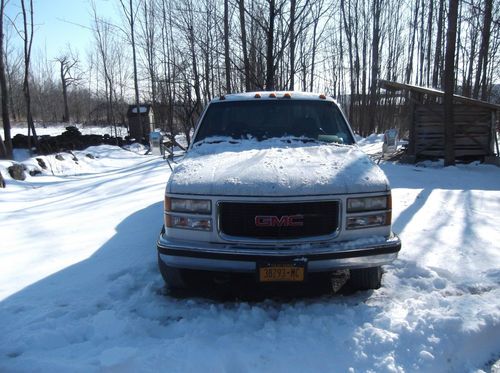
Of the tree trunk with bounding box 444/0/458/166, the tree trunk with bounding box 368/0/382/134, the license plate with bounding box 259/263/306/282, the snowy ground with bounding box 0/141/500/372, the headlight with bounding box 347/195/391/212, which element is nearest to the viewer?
the snowy ground with bounding box 0/141/500/372

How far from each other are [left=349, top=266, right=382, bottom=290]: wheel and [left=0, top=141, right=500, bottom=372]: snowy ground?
87mm

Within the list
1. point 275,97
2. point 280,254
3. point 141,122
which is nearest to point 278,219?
point 280,254

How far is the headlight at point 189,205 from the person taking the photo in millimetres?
3209

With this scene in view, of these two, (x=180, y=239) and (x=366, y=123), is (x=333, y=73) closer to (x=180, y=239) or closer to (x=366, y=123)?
(x=366, y=123)

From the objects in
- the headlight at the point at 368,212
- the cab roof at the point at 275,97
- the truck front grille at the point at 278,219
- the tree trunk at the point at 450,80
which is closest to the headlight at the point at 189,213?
the truck front grille at the point at 278,219

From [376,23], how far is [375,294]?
92.9 ft

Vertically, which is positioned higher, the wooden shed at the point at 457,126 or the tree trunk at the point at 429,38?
the tree trunk at the point at 429,38

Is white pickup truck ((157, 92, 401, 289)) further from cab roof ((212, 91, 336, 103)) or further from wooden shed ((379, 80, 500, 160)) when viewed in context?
wooden shed ((379, 80, 500, 160))

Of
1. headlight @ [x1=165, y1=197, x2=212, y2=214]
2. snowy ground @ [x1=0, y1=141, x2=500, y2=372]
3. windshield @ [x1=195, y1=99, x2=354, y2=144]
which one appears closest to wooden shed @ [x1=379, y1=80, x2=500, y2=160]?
snowy ground @ [x1=0, y1=141, x2=500, y2=372]

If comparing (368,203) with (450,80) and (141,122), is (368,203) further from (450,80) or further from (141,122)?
(141,122)

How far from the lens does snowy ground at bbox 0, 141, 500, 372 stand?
104 inches

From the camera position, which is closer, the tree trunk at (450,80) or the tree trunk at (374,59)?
the tree trunk at (450,80)

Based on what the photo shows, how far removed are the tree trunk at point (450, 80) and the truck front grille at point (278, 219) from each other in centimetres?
1013

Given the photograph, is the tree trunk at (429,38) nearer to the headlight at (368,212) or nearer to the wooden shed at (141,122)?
the wooden shed at (141,122)
